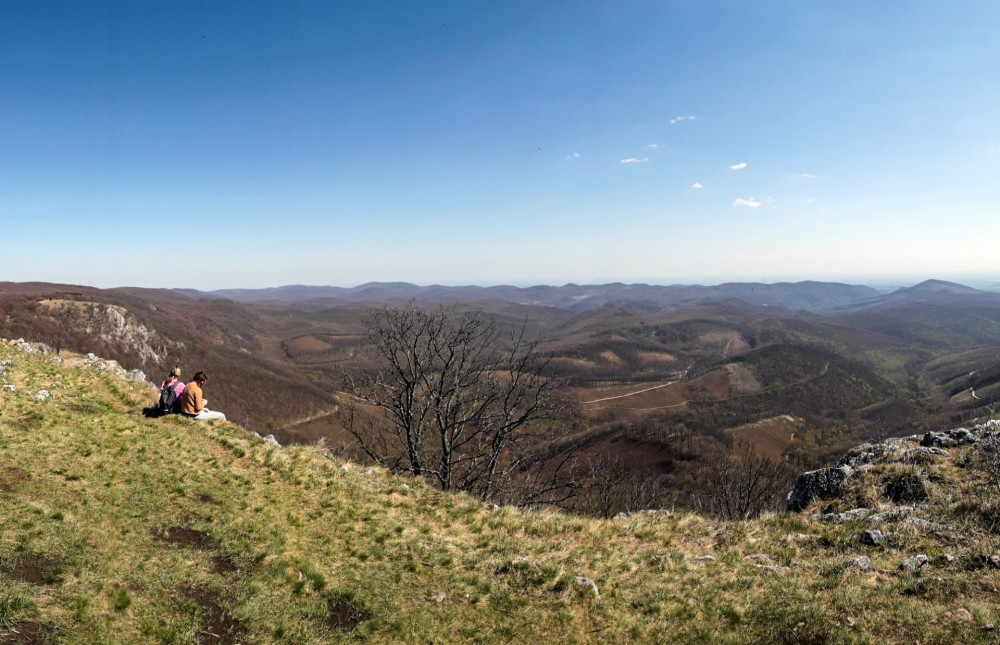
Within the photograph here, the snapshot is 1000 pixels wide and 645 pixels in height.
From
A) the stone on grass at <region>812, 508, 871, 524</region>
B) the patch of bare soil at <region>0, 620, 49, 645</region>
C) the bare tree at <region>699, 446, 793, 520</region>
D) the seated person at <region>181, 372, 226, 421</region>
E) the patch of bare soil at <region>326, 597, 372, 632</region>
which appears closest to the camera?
the patch of bare soil at <region>0, 620, 49, 645</region>

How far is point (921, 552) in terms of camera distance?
10.5 m

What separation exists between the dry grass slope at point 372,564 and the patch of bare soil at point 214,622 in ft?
0.11

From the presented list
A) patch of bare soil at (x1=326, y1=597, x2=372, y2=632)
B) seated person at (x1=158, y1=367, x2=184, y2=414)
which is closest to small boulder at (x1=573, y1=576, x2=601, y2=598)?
patch of bare soil at (x1=326, y1=597, x2=372, y2=632)

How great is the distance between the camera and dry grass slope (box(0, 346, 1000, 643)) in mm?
7938

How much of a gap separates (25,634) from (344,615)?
492 cm

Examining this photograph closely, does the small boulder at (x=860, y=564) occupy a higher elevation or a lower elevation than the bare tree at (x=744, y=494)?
higher

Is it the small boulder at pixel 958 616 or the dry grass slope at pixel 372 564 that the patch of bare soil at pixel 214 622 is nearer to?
the dry grass slope at pixel 372 564

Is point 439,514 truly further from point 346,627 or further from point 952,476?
point 952,476

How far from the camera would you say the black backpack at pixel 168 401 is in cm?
1758

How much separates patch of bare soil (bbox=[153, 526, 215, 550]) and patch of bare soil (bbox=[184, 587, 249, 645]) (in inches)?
71.0

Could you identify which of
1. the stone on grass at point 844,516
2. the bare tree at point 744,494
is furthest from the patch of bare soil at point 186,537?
the bare tree at point 744,494

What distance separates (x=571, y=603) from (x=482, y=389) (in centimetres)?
2165

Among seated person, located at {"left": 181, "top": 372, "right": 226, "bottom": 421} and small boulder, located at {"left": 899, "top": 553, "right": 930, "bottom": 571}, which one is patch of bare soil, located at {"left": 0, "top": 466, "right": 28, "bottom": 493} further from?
small boulder, located at {"left": 899, "top": 553, "right": 930, "bottom": 571}

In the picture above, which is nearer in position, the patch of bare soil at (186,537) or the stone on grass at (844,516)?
the patch of bare soil at (186,537)
